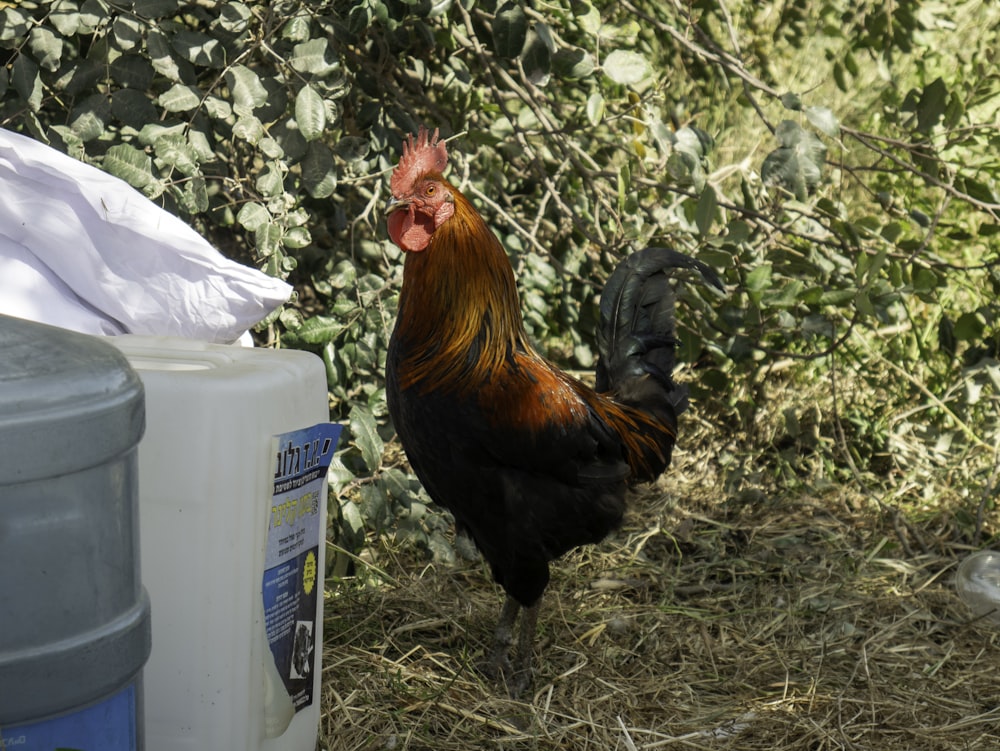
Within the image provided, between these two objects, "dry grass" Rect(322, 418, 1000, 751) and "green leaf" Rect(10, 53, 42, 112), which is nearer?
"dry grass" Rect(322, 418, 1000, 751)

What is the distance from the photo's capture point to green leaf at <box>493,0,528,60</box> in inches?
107

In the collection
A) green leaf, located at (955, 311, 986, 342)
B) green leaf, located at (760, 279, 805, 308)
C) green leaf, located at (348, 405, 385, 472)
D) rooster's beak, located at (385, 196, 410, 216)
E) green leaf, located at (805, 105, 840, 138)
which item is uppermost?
green leaf, located at (805, 105, 840, 138)

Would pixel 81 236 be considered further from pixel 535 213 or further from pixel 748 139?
pixel 748 139

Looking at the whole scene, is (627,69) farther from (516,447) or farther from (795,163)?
(516,447)

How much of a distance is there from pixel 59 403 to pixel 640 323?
1.96 meters

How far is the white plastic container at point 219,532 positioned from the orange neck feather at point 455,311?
1.95 feet

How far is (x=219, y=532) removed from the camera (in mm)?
1660

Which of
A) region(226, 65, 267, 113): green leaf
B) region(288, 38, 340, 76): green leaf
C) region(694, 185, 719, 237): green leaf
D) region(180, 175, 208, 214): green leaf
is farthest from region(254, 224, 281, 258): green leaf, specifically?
region(694, 185, 719, 237): green leaf

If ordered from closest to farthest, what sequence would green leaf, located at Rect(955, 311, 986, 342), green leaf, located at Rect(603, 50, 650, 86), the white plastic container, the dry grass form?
the white plastic container < the dry grass < green leaf, located at Rect(603, 50, 650, 86) < green leaf, located at Rect(955, 311, 986, 342)

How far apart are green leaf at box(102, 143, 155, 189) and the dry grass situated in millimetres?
1209

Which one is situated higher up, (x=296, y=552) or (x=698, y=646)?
(x=296, y=552)

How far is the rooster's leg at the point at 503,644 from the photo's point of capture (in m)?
2.62

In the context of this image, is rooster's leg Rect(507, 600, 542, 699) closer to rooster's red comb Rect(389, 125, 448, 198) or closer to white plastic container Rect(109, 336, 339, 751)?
white plastic container Rect(109, 336, 339, 751)

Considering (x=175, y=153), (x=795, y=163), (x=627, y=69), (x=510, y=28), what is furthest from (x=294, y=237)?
(x=795, y=163)
